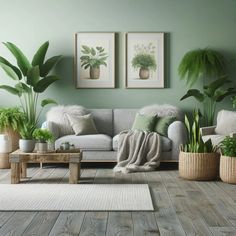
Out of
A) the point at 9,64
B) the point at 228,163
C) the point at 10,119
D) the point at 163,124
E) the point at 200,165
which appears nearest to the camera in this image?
the point at 228,163

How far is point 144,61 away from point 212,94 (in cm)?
117

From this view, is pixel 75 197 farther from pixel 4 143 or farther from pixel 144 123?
pixel 144 123

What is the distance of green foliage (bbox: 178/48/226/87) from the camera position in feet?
23.0

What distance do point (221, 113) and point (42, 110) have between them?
8.97 ft

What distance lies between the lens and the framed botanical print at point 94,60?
7328 mm

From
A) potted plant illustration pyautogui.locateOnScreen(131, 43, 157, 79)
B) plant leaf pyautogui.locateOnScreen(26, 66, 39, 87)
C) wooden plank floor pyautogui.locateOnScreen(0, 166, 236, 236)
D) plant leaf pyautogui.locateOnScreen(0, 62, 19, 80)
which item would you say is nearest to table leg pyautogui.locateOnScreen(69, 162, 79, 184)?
wooden plank floor pyautogui.locateOnScreen(0, 166, 236, 236)

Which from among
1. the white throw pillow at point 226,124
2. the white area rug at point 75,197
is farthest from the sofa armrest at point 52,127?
the white throw pillow at point 226,124

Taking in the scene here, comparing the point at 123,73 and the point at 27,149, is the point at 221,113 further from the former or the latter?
the point at 27,149

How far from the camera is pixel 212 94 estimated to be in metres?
6.98

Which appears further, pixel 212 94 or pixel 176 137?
pixel 212 94

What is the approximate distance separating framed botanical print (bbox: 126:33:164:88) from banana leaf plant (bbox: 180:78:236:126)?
599 millimetres

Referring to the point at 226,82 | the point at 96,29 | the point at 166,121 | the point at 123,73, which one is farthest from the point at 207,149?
the point at 96,29

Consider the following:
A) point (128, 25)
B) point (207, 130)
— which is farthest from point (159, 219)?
point (128, 25)

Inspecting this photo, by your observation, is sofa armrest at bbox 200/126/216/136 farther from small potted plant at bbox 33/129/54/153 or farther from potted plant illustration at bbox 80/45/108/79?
small potted plant at bbox 33/129/54/153
